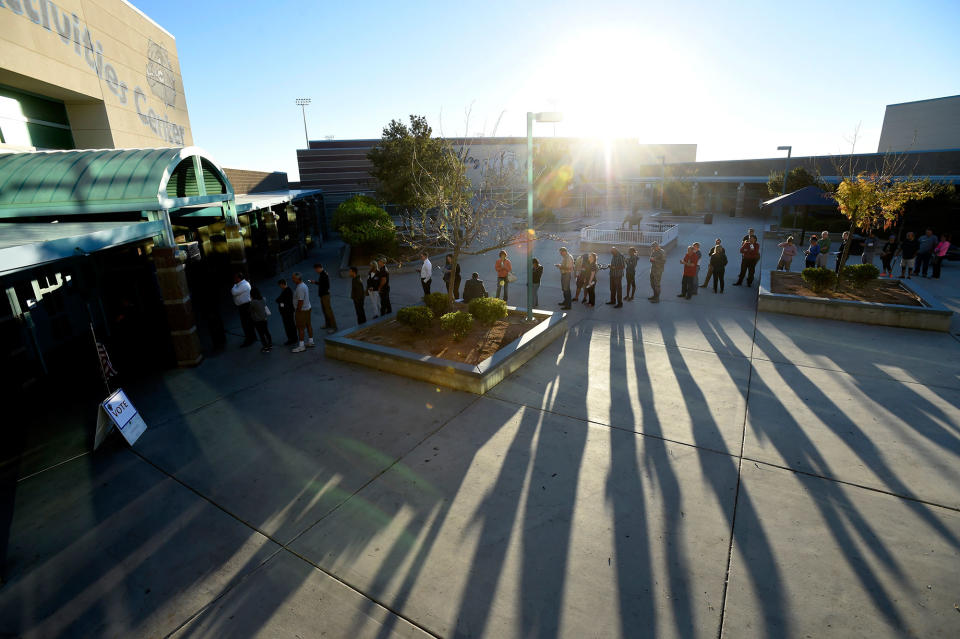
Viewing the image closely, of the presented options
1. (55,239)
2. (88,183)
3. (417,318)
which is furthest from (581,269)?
(88,183)

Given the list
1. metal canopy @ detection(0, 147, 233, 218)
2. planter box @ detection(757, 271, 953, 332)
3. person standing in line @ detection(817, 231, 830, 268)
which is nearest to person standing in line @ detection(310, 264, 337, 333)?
metal canopy @ detection(0, 147, 233, 218)

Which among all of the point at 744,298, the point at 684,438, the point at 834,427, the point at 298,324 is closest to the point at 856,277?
the point at 744,298

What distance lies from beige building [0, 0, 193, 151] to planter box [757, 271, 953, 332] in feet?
63.0

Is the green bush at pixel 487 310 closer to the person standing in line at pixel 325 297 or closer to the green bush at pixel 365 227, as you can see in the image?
the person standing in line at pixel 325 297

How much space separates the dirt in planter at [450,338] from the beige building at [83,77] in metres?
10.1

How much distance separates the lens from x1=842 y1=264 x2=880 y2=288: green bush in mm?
11750

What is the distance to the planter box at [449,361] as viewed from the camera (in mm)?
8023

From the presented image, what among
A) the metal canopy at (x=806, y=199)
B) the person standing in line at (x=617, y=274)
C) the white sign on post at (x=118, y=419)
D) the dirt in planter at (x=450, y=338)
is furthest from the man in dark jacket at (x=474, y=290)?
the metal canopy at (x=806, y=199)

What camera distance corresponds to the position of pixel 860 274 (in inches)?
464

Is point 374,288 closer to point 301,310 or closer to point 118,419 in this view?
point 301,310

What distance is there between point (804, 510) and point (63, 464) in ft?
30.4

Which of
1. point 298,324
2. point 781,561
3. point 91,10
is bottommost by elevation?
point 781,561

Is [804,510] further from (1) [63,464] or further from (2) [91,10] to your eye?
(2) [91,10]

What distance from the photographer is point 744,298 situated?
13.5m
